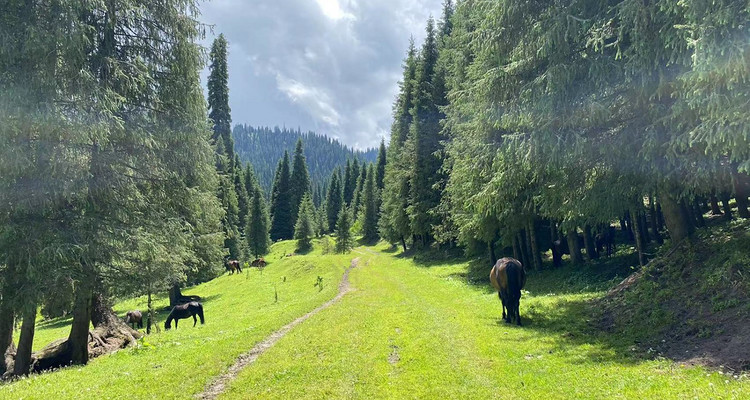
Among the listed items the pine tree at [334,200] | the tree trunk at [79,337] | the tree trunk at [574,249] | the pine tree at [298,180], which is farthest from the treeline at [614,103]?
the pine tree at [334,200]

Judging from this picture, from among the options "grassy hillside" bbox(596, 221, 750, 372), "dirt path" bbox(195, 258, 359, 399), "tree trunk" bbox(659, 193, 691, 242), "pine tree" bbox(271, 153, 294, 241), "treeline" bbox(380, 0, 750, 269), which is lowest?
"dirt path" bbox(195, 258, 359, 399)

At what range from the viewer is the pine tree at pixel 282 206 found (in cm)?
8100

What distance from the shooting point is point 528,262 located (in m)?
24.6

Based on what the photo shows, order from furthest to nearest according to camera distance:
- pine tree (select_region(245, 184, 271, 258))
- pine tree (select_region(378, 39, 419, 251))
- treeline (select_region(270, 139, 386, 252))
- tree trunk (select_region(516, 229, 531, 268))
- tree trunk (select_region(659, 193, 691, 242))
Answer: treeline (select_region(270, 139, 386, 252)), pine tree (select_region(245, 184, 271, 258)), pine tree (select_region(378, 39, 419, 251)), tree trunk (select_region(516, 229, 531, 268)), tree trunk (select_region(659, 193, 691, 242))

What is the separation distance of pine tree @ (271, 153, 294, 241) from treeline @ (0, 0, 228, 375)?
6725 cm

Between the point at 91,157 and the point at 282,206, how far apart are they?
7217 cm

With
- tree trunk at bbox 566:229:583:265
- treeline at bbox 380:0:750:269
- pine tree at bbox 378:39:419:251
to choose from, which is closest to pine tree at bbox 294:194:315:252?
pine tree at bbox 378:39:419:251

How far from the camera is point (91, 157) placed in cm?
1084

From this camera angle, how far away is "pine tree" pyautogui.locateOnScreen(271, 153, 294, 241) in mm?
81000

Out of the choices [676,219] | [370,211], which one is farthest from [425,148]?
[370,211]

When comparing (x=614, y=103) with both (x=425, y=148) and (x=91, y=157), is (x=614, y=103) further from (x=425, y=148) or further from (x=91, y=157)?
(x=425, y=148)

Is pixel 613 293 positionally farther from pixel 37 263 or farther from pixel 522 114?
pixel 37 263

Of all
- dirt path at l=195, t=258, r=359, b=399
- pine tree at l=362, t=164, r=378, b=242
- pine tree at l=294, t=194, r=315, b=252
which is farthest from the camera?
pine tree at l=362, t=164, r=378, b=242

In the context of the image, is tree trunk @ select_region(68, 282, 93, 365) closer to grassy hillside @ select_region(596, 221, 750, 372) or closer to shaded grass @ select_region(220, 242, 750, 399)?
shaded grass @ select_region(220, 242, 750, 399)
